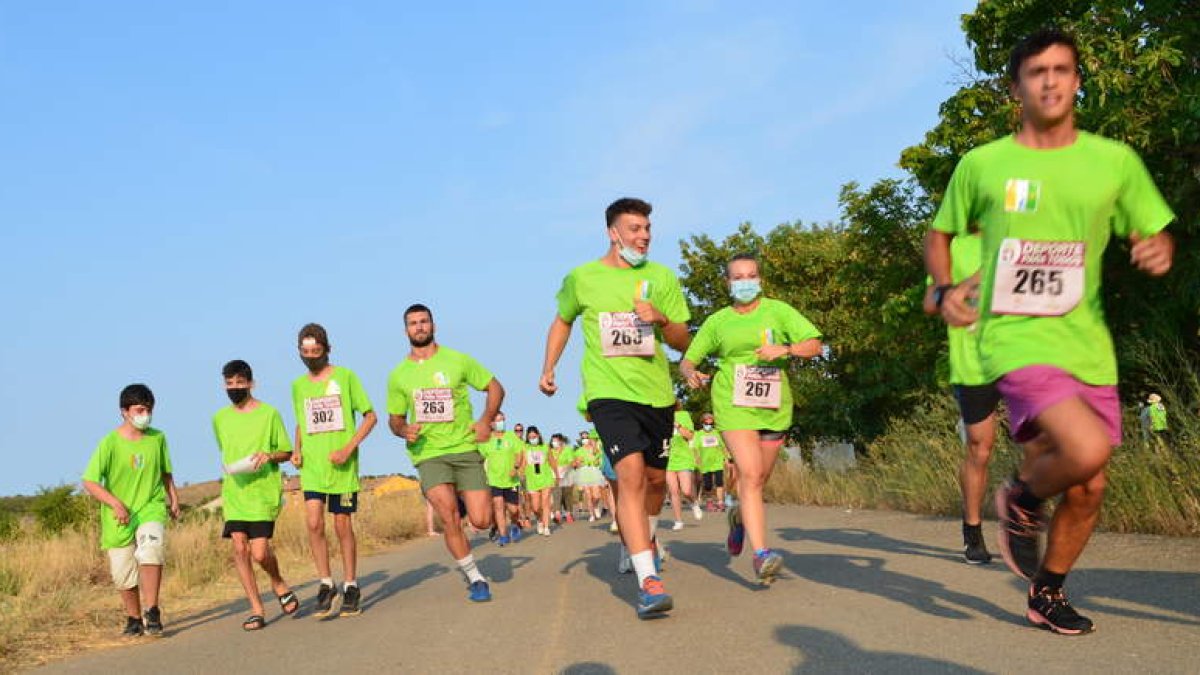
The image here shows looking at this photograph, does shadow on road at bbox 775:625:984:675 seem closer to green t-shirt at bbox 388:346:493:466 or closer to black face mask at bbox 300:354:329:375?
green t-shirt at bbox 388:346:493:466

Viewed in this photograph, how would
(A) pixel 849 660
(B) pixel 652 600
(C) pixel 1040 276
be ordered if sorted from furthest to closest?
(B) pixel 652 600 < (A) pixel 849 660 < (C) pixel 1040 276

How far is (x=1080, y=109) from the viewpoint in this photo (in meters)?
16.5

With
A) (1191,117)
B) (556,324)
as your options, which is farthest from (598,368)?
(1191,117)

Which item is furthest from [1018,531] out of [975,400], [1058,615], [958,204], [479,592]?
[479,592]

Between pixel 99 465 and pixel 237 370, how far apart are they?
4.40 feet

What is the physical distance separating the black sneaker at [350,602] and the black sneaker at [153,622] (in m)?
1.43

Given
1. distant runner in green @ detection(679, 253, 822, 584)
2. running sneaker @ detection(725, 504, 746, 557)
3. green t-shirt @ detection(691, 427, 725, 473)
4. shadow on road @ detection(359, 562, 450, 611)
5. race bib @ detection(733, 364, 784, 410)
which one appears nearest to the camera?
distant runner in green @ detection(679, 253, 822, 584)

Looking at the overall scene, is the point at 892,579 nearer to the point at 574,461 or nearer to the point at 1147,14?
the point at 1147,14

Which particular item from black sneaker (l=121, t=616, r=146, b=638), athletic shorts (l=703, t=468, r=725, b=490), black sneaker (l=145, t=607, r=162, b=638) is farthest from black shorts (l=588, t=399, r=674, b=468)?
athletic shorts (l=703, t=468, r=725, b=490)

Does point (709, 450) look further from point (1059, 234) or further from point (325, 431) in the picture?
point (1059, 234)

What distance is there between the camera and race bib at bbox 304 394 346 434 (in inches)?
384

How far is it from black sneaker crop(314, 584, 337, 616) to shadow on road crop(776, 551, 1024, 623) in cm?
358

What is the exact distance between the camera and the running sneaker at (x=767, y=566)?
777 cm

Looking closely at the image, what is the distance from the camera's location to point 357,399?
32.7 feet
